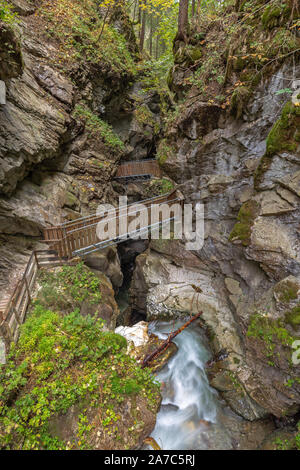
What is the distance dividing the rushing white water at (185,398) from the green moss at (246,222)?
3.72 m

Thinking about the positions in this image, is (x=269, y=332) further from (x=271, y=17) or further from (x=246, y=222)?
(x=271, y=17)

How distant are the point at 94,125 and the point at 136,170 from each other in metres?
4.12

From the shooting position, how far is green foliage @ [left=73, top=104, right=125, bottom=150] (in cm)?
1032

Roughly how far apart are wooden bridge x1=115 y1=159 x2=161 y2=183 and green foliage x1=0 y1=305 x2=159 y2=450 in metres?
11.1

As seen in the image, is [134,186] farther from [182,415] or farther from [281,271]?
[182,415]

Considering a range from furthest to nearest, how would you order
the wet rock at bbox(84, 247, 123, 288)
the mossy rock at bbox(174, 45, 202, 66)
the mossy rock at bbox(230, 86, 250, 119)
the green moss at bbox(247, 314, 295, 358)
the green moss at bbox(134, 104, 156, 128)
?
the green moss at bbox(134, 104, 156, 128), the mossy rock at bbox(174, 45, 202, 66), the wet rock at bbox(84, 247, 123, 288), the mossy rock at bbox(230, 86, 250, 119), the green moss at bbox(247, 314, 295, 358)

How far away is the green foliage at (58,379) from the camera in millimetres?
3465

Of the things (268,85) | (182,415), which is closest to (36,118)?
(268,85)

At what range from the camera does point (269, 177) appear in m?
5.93

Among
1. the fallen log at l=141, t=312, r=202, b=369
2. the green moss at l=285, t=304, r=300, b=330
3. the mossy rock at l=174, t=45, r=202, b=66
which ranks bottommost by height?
the fallen log at l=141, t=312, r=202, b=369

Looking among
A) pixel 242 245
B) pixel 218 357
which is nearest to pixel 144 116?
pixel 242 245

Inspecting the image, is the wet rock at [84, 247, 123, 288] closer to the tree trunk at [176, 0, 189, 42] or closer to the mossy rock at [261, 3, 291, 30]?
the mossy rock at [261, 3, 291, 30]

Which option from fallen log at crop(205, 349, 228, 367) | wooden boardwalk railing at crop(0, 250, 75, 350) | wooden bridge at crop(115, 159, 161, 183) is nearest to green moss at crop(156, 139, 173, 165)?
wooden bridge at crop(115, 159, 161, 183)

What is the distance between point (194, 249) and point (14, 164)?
7651mm
